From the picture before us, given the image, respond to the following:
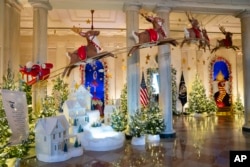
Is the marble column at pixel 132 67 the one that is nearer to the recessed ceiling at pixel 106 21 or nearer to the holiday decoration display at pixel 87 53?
the recessed ceiling at pixel 106 21

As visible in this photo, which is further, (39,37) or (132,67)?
(132,67)

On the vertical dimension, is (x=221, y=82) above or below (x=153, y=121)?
above

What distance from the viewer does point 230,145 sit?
229 inches

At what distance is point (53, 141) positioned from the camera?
4.79m

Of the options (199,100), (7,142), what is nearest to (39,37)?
(7,142)

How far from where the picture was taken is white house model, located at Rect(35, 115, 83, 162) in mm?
4785

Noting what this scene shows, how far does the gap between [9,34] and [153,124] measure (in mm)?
5232

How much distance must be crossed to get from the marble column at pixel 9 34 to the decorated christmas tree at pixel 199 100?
354 inches

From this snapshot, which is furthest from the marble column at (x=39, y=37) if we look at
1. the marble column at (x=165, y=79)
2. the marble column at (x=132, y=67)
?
the marble column at (x=165, y=79)

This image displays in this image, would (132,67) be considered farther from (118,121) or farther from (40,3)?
(40,3)

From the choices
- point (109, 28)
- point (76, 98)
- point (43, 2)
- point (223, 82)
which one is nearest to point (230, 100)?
point (223, 82)

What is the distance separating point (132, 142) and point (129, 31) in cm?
330

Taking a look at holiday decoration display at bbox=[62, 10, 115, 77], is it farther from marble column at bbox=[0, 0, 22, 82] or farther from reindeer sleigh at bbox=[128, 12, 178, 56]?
marble column at bbox=[0, 0, 22, 82]

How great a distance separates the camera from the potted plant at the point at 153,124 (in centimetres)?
649
